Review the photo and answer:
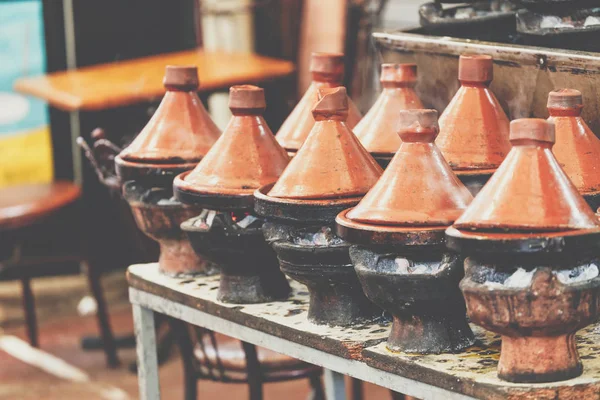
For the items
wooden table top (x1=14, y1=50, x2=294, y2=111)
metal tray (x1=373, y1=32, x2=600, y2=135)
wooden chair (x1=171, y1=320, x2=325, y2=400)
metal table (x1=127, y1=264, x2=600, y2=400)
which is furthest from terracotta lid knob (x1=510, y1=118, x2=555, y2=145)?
wooden table top (x1=14, y1=50, x2=294, y2=111)

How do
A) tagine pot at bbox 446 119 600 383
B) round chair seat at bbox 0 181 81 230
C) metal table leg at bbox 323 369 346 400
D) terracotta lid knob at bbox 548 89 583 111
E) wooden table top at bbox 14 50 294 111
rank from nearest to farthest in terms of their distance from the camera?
tagine pot at bbox 446 119 600 383 < terracotta lid knob at bbox 548 89 583 111 < metal table leg at bbox 323 369 346 400 < round chair seat at bbox 0 181 81 230 < wooden table top at bbox 14 50 294 111

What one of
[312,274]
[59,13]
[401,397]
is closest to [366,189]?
[312,274]

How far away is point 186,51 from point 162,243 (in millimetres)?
3921

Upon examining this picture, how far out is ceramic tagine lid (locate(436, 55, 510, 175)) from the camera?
189 cm

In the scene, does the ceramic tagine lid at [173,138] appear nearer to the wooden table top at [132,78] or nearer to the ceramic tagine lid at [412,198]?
the ceramic tagine lid at [412,198]

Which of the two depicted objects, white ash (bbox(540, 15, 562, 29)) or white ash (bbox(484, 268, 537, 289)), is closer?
white ash (bbox(484, 268, 537, 289))

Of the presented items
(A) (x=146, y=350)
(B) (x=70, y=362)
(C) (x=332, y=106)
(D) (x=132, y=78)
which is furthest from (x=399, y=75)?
(D) (x=132, y=78)

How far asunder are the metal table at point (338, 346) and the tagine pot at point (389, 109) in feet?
1.08

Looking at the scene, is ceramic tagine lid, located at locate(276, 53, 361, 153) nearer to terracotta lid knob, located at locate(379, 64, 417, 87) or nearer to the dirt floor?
terracotta lid knob, located at locate(379, 64, 417, 87)

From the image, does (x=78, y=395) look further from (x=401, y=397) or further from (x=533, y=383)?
(x=533, y=383)

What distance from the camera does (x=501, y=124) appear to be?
1915 mm

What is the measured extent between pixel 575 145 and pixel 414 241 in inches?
14.5

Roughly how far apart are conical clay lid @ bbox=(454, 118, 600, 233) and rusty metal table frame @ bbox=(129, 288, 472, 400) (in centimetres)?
28

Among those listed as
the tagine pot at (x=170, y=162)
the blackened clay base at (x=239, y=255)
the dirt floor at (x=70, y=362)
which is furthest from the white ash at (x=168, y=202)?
the dirt floor at (x=70, y=362)
